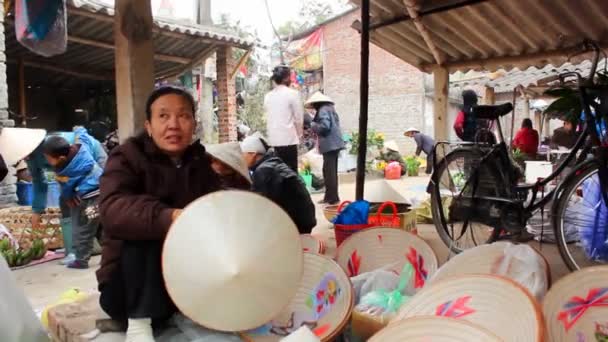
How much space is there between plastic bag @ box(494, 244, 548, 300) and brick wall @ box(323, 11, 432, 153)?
1445 cm

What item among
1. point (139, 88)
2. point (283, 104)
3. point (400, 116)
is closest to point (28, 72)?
point (283, 104)

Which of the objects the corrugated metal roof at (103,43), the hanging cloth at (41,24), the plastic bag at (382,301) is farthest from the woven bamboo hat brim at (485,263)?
the corrugated metal roof at (103,43)

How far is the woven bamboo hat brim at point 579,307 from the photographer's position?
5.06 ft

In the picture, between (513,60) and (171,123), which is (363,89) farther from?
(171,123)

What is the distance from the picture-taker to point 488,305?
145cm

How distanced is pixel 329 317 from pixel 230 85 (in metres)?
7.45

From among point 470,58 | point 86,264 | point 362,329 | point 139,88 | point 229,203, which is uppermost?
point 470,58

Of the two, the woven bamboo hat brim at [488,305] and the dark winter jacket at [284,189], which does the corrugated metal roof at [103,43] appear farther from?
the woven bamboo hat brim at [488,305]

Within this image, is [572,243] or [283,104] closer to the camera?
[572,243]

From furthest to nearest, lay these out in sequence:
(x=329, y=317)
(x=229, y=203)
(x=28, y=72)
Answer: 1. (x=28, y=72)
2. (x=329, y=317)
3. (x=229, y=203)

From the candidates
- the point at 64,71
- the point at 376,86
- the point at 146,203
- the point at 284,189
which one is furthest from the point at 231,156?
the point at 376,86

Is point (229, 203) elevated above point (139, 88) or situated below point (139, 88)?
below

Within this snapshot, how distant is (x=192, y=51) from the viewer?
8.51 m

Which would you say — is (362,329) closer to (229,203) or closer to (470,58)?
(229,203)
